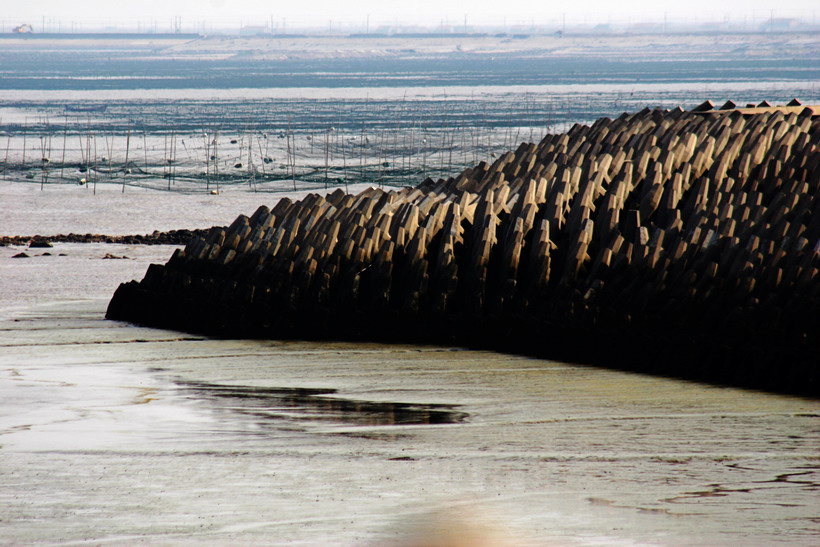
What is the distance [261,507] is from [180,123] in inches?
1379

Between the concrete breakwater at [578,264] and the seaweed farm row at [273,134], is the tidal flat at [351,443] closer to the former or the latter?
the concrete breakwater at [578,264]

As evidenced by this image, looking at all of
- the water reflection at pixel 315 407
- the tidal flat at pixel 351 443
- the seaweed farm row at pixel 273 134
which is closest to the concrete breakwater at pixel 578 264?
the tidal flat at pixel 351 443

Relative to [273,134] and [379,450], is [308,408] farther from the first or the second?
[273,134]

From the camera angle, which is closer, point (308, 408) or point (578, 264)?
point (308, 408)

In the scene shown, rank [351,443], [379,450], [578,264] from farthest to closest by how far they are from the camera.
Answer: [578,264] → [351,443] → [379,450]

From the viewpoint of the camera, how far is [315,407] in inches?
244

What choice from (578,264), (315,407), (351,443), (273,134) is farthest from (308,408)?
(273,134)

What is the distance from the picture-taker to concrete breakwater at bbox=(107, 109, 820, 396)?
22.7 feet

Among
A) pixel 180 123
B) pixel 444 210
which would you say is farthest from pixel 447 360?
pixel 180 123

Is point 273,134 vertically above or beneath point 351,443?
above

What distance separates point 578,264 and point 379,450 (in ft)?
9.40

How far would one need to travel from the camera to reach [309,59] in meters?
129

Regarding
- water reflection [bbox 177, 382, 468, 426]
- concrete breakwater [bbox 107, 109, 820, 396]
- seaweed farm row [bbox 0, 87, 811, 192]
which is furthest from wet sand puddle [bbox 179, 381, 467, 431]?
seaweed farm row [bbox 0, 87, 811, 192]

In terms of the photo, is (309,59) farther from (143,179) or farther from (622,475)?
(622,475)
